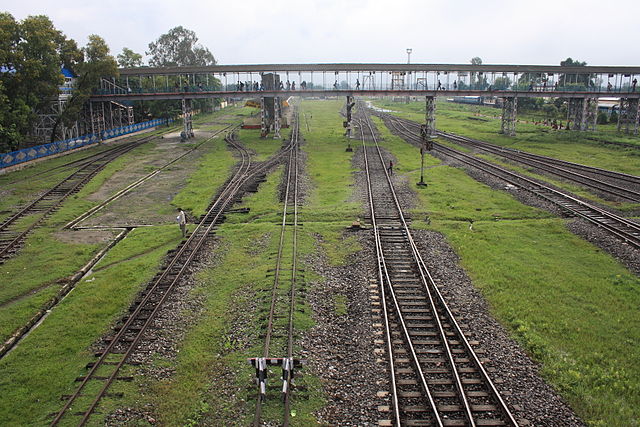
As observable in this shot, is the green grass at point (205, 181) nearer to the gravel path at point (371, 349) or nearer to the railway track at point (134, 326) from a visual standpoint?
the railway track at point (134, 326)

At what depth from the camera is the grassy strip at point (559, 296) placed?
1202 centimetres

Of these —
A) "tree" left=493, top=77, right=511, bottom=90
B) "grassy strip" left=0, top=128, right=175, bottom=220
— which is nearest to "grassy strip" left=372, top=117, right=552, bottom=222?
"grassy strip" left=0, top=128, right=175, bottom=220

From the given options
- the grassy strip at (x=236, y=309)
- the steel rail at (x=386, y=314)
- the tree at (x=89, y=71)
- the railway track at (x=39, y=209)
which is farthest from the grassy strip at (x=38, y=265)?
the tree at (x=89, y=71)

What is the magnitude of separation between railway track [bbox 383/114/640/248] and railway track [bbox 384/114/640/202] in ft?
10.0

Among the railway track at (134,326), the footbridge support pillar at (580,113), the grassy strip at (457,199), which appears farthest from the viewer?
Result: the footbridge support pillar at (580,113)

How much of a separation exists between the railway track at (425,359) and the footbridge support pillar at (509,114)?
47.1 meters

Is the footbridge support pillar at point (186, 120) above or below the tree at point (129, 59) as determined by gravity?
below

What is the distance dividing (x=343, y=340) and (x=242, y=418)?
4136mm

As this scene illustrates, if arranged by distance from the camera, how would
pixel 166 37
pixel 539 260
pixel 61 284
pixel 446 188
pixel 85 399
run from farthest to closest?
pixel 166 37
pixel 446 188
pixel 539 260
pixel 61 284
pixel 85 399

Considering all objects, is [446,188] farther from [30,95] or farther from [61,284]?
[30,95]

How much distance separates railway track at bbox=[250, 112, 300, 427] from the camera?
11227 mm

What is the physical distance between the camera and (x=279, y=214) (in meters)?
27.1

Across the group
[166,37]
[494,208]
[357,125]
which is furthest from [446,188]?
[166,37]

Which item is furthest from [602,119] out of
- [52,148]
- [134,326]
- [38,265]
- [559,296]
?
[134,326]
